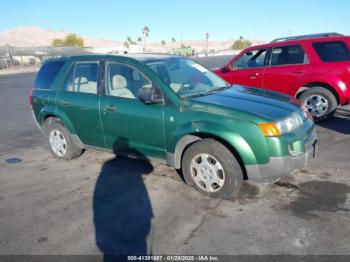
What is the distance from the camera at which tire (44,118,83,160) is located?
5618mm

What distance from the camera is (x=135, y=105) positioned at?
4.46 m

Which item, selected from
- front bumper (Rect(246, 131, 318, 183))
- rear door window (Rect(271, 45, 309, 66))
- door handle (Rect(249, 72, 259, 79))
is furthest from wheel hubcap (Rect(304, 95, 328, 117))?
front bumper (Rect(246, 131, 318, 183))

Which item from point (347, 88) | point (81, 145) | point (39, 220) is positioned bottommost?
point (39, 220)

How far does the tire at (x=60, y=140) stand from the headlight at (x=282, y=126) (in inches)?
133

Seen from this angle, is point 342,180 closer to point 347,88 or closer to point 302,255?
point 302,255

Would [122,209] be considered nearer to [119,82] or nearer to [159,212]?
[159,212]

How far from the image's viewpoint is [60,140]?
5.78m

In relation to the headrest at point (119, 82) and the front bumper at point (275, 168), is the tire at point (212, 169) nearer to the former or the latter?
the front bumper at point (275, 168)

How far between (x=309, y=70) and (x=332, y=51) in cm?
60

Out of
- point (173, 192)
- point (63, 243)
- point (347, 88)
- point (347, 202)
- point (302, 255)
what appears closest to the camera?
point (302, 255)

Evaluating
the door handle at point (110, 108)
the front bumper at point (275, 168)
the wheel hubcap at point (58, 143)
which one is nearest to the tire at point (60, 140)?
the wheel hubcap at point (58, 143)

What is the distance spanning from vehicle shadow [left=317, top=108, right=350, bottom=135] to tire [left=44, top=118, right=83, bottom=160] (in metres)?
5.07

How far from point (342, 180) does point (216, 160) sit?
5.92 feet

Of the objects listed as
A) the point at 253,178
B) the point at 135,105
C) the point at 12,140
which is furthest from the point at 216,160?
the point at 12,140
